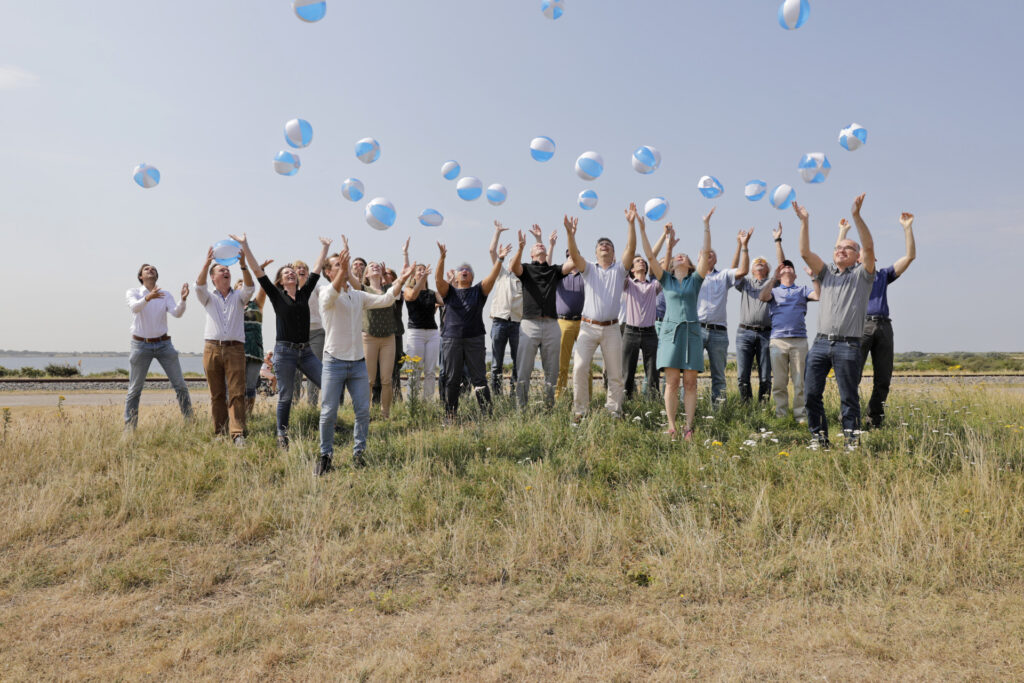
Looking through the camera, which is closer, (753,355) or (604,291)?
(604,291)

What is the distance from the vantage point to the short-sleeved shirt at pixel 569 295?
8438mm

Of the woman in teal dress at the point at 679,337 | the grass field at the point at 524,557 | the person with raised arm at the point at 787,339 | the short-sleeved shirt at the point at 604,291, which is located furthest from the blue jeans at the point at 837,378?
the short-sleeved shirt at the point at 604,291

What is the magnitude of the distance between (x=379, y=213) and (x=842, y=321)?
18.3ft

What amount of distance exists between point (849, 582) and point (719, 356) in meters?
4.90

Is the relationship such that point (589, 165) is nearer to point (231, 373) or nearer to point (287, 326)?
point (287, 326)

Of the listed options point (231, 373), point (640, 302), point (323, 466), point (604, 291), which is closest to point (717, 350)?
point (640, 302)

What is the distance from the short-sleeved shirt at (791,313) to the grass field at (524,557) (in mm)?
1645

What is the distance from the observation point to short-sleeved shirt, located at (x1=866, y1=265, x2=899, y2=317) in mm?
7277

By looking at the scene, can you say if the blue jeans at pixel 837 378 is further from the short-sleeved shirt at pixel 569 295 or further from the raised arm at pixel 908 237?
the short-sleeved shirt at pixel 569 295

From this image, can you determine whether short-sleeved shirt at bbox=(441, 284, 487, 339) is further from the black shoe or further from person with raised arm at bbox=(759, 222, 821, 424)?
person with raised arm at bbox=(759, 222, 821, 424)

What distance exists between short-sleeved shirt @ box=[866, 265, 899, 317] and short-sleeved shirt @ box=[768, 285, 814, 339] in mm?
1207

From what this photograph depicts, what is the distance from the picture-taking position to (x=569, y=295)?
845 cm

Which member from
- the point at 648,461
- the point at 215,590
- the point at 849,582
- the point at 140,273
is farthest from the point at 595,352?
the point at 140,273

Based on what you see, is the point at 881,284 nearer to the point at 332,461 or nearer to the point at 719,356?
the point at 719,356
